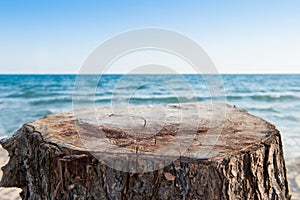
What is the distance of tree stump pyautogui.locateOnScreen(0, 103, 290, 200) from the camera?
3.32 feet

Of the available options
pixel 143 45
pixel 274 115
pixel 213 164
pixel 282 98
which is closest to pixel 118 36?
pixel 143 45

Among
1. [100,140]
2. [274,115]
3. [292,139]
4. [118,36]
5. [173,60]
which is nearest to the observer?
[100,140]

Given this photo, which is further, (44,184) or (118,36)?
(118,36)

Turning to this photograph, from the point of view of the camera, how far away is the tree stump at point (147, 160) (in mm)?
1011

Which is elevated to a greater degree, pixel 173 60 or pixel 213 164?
pixel 173 60

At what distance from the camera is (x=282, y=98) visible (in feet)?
38.5

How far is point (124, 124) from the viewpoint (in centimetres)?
144

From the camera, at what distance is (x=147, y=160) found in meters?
1.01

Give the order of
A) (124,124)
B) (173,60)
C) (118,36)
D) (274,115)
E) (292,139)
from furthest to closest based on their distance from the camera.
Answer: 1. (274,115)
2. (292,139)
3. (173,60)
4. (124,124)
5. (118,36)

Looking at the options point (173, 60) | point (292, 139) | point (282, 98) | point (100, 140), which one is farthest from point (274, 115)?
point (100, 140)

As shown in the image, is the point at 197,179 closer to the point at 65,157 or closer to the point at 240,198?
the point at 240,198

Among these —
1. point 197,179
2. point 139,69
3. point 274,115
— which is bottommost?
point 274,115

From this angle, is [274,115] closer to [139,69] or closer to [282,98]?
[282,98]

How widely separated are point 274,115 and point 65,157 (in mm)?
7789
